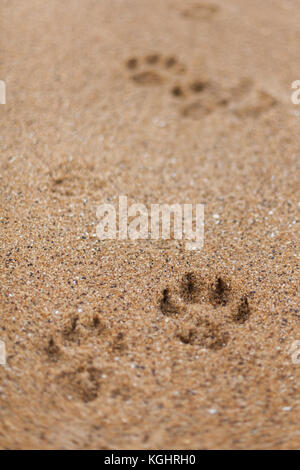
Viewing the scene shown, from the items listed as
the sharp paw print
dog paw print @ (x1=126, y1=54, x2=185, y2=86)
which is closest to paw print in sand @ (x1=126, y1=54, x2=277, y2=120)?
dog paw print @ (x1=126, y1=54, x2=185, y2=86)

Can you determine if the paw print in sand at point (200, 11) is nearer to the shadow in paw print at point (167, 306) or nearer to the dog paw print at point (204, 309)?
the dog paw print at point (204, 309)

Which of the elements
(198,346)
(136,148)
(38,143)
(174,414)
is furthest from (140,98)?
(174,414)

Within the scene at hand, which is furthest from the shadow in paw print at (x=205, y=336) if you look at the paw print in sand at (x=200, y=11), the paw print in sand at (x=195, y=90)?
the paw print in sand at (x=200, y=11)

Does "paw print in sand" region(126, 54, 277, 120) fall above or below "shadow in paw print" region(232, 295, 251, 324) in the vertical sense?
above

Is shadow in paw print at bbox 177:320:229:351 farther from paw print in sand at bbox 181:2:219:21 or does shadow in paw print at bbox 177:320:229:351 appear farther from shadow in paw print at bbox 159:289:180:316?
paw print in sand at bbox 181:2:219:21

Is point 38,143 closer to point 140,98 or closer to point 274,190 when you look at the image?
point 140,98
